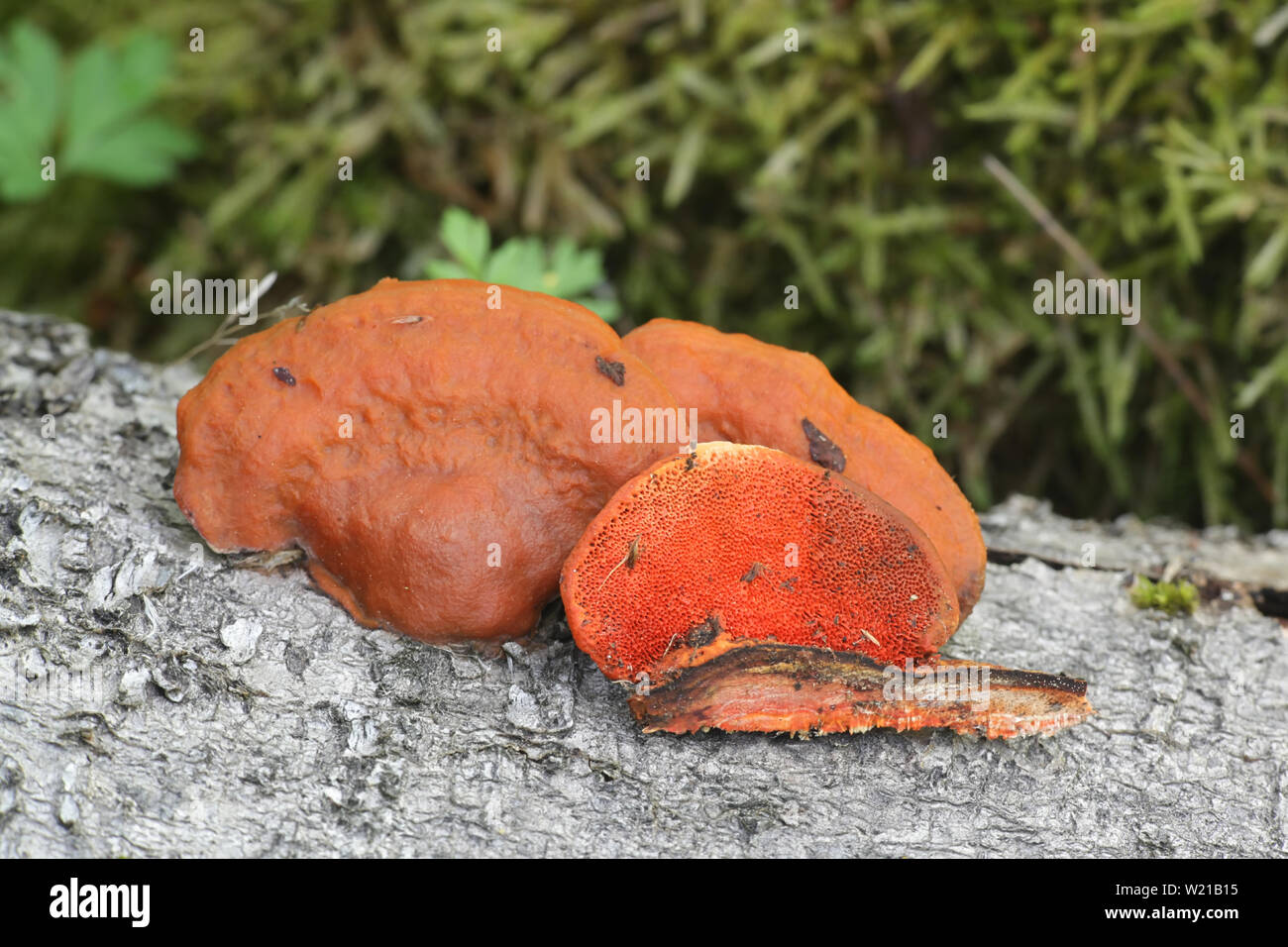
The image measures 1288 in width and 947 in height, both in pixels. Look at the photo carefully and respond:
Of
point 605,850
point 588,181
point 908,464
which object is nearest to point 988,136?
point 588,181

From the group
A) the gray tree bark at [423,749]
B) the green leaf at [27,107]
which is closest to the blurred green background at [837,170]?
the green leaf at [27,107]

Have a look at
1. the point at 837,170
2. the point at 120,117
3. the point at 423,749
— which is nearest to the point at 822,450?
the point at 423,749

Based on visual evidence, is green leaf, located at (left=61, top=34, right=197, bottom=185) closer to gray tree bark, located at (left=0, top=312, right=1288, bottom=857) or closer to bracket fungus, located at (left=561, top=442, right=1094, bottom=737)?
gray tree bark, located at (left=0, top=312, right=1288, bottom=857)

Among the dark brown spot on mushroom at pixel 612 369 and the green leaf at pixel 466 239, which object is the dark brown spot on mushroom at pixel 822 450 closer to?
the dark brown spot on mushroom at pixel 612 369

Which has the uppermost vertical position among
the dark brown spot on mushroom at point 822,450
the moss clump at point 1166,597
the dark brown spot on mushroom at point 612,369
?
the dark brown spot on mushroom at point 612,369

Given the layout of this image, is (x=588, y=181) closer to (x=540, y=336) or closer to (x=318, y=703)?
(x=540, y=336)

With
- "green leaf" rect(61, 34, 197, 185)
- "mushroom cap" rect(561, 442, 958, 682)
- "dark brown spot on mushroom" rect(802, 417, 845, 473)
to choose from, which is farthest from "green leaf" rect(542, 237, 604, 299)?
"green leaf" rect(61, 34, 197, 185)
